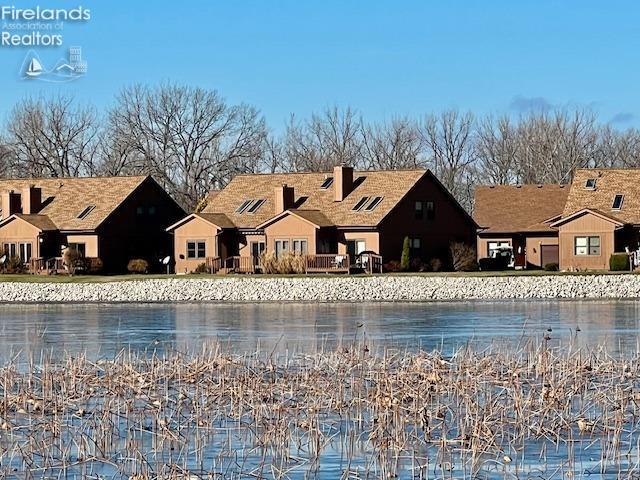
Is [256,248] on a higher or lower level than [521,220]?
lower

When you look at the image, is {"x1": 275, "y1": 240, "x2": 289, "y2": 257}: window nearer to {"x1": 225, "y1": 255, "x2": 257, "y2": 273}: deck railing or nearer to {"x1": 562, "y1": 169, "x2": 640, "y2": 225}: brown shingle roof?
{"x1": 225, "y1": 255, "x2": 257, "y2": 273}: deck railing

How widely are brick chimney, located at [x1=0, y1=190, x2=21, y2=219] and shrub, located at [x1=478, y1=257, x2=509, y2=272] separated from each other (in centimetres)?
2672

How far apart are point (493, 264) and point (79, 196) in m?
24.2

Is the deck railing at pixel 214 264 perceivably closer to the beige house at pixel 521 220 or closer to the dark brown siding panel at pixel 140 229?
the dark brown siding panel at pixel 140 229

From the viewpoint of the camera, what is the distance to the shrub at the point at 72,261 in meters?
69.6

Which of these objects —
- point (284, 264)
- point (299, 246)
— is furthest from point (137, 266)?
point (284, 264)

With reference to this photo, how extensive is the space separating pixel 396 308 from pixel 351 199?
929 inches

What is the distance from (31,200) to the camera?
249 ft

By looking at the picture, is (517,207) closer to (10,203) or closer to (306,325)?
(10,203)

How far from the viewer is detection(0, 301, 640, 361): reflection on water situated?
30.4 meters

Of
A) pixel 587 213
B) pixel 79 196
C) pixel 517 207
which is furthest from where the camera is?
pixel 517 207

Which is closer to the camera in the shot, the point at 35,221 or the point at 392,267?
the point at 392,267

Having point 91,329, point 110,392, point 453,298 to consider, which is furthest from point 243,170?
point 110,392

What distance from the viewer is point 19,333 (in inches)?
1427
